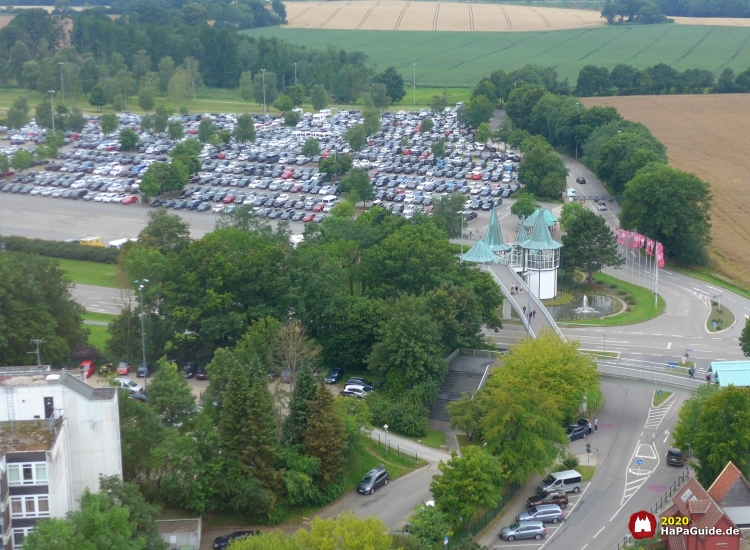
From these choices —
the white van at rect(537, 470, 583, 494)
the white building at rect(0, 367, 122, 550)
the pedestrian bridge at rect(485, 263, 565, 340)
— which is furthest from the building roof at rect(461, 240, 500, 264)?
the white building at rect(0, 367, 122, 550)

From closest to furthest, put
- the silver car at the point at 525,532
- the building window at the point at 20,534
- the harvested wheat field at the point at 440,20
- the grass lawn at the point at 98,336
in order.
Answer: the building window at the point at 20,534 → the silver car at the point at 525,532 → the grass lawn at the point at 98,336 → the harvested wheat field at the point at 440,20

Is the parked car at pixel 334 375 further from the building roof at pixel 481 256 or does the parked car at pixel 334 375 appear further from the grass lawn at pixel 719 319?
the grass lawn at pixel 719 319

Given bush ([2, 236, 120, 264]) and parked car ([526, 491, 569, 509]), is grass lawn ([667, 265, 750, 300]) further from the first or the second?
bush ([2, 236, 120, 264])

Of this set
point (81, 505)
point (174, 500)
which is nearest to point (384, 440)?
point (174, 500)

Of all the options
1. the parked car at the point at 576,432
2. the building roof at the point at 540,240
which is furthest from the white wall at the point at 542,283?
the parked car at the point at 576,432

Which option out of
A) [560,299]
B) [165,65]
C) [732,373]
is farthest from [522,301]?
[165,65]

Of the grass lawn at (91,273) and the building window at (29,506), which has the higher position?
the building window at (29,506)

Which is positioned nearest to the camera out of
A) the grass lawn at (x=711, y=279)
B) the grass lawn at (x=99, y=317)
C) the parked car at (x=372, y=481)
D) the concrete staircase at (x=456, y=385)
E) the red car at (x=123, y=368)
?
the parked car at (x=372, y=481)

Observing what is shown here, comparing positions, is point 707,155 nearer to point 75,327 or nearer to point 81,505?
point 75,327
